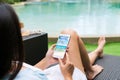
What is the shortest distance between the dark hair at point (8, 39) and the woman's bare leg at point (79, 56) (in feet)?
3.33

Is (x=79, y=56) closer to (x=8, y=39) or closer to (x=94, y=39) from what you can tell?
(x=8, y=39)

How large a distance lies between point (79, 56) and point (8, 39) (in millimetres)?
1241

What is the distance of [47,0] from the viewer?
20.1 metres

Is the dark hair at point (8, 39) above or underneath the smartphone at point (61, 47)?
above

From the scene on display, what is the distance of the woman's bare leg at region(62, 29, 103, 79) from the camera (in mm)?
2555

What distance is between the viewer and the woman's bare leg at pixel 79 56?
2555 millimetres

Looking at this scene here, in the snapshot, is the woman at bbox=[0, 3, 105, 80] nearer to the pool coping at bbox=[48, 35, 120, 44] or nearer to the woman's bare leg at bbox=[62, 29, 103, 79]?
the woman's bare leg at bbox=[62, 29, 103, 79]

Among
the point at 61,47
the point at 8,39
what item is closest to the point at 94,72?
the point at 61,47

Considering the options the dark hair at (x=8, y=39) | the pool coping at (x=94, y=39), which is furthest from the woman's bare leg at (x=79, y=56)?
the pool coping at (x=94, y=39)

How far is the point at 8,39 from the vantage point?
1504mm

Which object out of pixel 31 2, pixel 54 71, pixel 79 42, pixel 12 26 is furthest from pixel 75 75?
pixel 31 2

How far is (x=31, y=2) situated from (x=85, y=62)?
16951 mm

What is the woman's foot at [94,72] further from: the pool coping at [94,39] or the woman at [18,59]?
the pool coping at [94,39]

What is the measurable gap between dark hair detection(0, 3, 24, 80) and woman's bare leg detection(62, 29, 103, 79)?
3.33ft
